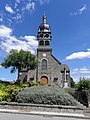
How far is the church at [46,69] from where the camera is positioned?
41844mm

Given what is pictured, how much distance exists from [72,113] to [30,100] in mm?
2796

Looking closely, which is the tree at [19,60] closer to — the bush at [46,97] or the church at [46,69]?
the church at [46,69]

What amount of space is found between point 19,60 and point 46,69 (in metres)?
8.47

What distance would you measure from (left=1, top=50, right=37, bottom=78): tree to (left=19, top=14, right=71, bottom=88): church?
5.69 meters

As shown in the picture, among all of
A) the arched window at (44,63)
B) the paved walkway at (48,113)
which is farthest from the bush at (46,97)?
the arched window at (44,63)

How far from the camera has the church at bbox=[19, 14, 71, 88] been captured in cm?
4184

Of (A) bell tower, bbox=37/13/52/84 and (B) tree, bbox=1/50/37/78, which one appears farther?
(A) bell tower, bbox=37/13/52/84

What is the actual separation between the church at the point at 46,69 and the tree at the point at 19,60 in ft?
18.7

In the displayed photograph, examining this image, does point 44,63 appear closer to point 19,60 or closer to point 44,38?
point 44,38

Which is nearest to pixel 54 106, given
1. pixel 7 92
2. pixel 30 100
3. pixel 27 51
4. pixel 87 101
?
pixel 30 100

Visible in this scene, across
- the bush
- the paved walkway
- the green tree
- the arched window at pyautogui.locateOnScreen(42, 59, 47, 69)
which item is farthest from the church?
the paved walkway

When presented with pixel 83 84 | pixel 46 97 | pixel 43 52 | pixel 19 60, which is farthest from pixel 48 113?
pixel 43 52

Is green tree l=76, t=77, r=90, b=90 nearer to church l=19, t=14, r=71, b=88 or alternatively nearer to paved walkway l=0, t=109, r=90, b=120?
paved walkway l=0, t=109, r=90, b=120

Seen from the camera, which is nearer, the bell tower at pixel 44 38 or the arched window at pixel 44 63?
the arched window at pixel 44 63
